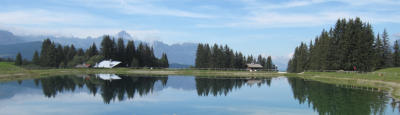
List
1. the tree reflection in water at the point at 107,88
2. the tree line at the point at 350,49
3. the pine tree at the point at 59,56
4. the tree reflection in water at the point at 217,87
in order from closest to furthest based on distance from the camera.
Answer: the tree reflection in water at the point at 107,88
the tree reflection in water at the point at 217,87
the tree line at the point at 350,49
the pine tree at the point at 59,56

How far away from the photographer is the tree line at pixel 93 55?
140 meters

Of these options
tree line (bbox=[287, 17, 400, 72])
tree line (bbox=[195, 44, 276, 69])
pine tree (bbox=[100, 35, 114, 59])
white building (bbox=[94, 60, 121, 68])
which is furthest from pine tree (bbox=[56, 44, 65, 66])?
tree line (bbox=[287, 17, 400, 72])

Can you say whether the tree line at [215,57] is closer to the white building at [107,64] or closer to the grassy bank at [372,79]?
the white building at [107,64]

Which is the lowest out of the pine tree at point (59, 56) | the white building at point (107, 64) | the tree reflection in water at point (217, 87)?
the tree reflection in water at point (217, 87)

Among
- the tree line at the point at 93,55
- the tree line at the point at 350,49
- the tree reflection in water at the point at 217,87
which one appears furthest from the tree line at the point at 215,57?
the tree reflection in water at the point at 217,87

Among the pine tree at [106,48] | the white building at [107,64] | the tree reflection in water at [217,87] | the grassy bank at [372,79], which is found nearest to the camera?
the tree reflection in water at [217,87]

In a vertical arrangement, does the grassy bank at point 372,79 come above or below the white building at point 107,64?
below

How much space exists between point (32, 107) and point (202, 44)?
12994 centimetres

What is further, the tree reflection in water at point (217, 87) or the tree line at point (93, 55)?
the tree line at point (93, 55)

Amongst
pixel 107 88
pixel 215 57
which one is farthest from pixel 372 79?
pixel 215 57

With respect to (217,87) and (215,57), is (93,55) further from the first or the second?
(217,87)

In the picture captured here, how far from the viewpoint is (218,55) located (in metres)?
152

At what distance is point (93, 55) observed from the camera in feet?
540

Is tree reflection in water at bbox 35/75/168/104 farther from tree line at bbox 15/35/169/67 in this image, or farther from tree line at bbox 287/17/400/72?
tree line at bbox 15/35/169/67
